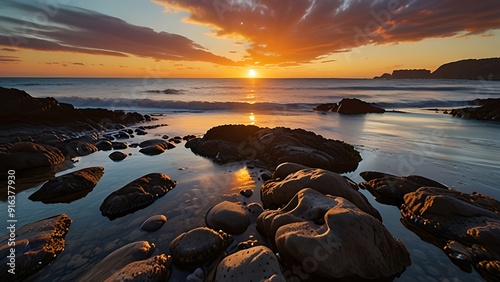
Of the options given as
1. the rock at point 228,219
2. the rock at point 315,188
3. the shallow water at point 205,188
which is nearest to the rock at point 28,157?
the shallow water at point 205,188

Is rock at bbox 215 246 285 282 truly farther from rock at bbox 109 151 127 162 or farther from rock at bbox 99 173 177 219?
rock at bbox 109 151 127 162

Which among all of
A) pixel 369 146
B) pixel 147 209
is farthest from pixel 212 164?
pixel 369 146

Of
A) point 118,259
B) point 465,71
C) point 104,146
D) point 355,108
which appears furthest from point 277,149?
point 465,71

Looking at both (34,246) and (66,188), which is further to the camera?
(66,188)

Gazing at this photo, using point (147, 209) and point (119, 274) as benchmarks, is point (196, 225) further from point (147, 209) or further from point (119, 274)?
point (119, 274)

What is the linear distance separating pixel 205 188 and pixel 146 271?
12.7ft

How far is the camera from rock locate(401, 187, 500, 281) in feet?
13.6

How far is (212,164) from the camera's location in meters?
9.94

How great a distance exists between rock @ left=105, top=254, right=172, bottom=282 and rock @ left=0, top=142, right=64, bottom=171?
8.14m

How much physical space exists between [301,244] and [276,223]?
0.91m

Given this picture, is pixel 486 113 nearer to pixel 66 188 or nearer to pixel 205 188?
pixel 205 188

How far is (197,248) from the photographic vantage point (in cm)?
416

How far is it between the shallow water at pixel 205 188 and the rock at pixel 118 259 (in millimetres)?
250

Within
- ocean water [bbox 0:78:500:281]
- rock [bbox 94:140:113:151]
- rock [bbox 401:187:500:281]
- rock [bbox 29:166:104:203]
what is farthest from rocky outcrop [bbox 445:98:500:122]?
rock [bbox 94:140:113:151]
